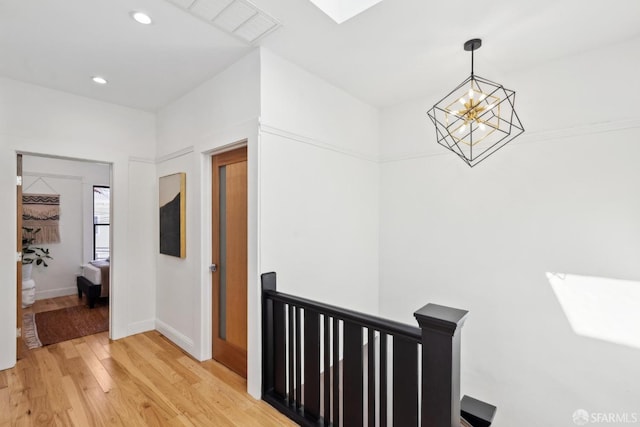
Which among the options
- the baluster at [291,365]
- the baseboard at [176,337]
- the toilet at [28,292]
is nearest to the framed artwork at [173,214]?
the baseboard at [176,337]

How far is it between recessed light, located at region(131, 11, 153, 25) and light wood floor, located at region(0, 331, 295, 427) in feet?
8.87

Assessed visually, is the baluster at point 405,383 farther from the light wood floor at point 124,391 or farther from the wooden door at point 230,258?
the wooden door at point 230,258

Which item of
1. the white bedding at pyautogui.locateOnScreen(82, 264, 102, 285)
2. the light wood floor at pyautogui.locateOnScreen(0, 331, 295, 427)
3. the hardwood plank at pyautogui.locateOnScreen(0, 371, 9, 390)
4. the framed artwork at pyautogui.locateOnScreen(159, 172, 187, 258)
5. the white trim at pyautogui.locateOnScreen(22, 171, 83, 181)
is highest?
the white trim at pyautogui.locateOnScreen(22, 171, 83, 181)

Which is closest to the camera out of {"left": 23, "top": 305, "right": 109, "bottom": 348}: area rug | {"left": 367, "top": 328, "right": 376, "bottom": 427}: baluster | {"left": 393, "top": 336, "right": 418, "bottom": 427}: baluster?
{"left": 393, "top": 336, "right": 418, "bottom": 427}: baluster

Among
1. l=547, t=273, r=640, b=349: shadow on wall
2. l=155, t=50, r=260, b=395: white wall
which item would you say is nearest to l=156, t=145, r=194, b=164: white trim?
l=155, t=50, r=260, b=395: white wall

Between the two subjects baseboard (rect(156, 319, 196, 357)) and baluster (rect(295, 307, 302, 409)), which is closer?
baluster (rect(295, 307, 302, 409))

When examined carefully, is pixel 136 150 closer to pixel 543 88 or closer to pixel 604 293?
pixel 543 88

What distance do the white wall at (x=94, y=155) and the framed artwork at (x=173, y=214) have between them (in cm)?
34

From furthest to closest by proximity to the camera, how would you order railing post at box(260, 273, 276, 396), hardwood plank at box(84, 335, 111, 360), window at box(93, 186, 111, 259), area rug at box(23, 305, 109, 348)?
1. window at box(93, 186, 111, 259)
2. area rug at box(23, 305, 109, 348)
3. hardwood plank at box(84, 335, 111, 360)
4. railing post at box(260, 273, 276, 396)

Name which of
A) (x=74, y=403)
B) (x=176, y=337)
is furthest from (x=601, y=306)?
(x=74, y=403)

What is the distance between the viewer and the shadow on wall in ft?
7.02

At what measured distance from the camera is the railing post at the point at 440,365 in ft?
4.37

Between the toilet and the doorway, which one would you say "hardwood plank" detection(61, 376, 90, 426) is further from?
the toilet

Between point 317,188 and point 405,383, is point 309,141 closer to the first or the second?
point 317,188
